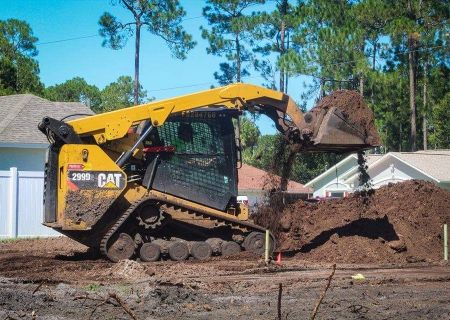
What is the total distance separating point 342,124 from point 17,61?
133ft

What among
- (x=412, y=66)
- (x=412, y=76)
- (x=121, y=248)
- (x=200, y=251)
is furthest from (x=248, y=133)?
(x=121, y=248)

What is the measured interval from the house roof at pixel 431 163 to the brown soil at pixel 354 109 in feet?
66.3

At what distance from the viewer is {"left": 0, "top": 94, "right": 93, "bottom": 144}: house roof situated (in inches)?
990

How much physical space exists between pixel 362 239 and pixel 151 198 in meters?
5.08

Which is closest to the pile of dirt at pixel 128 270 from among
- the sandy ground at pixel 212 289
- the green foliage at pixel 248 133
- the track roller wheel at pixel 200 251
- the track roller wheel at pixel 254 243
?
the sandy ground at pixel 212 289

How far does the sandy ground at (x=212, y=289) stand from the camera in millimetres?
8883

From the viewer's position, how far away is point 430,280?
521 inches

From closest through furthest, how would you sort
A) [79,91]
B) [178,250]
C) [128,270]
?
[128,270] < [178,250] < [79,91]

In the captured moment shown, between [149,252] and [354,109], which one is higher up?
[354,109]

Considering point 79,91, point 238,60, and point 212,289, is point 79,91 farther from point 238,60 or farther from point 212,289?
point 212,289

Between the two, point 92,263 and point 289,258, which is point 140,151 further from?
point 289,258

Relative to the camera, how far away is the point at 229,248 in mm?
16812

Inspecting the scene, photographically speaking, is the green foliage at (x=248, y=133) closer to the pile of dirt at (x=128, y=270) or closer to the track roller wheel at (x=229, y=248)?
the track roller wheel at (x=229, y=248)

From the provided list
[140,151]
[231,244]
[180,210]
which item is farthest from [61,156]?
[231,244]
